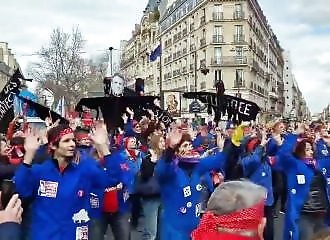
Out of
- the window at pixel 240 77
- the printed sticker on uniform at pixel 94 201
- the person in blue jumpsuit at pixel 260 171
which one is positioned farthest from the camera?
the window at pixel 240 77

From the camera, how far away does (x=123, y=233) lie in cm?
820

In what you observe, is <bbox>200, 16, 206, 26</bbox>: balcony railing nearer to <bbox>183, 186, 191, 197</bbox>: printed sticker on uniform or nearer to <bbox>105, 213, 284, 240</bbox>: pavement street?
<bbox>105, 213, 284, 240</bbox>: pavement street

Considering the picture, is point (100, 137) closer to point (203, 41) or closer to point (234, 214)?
point (234, 214)

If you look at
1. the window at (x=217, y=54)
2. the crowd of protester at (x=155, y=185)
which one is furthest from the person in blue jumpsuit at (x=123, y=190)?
the window at (x=217, y=54)

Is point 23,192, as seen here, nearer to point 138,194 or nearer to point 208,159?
point 208,159

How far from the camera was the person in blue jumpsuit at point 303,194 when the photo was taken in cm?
809

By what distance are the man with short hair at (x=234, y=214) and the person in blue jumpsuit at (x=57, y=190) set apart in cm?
291

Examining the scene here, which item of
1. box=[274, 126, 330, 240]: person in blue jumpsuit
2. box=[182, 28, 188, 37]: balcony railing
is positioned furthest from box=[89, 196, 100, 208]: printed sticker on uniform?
box=[182, 28, 188, 37]: balcony railing

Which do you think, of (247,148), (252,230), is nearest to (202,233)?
(252,230)

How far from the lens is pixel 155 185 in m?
8.60

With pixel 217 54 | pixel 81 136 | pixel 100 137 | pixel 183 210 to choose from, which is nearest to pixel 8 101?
pixel 81 136

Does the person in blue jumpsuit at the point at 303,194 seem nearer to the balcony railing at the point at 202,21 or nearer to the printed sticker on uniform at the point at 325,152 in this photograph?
the printed sticker on uniform at the point at 325,152

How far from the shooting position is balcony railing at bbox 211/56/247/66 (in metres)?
80.8

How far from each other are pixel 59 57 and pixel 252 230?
36.4 metres
